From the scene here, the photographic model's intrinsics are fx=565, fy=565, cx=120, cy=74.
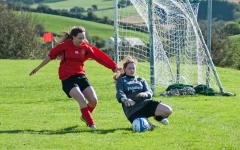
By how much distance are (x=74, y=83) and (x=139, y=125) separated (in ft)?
5.69

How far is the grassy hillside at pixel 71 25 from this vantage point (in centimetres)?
6956

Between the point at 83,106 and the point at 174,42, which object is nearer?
the point at 83,106

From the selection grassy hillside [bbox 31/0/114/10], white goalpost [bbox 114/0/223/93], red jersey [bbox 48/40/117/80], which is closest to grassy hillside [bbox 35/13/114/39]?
grassy hillside [bbox 31/0/114/10]

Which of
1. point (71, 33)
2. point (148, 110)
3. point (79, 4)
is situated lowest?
point (148, 110)

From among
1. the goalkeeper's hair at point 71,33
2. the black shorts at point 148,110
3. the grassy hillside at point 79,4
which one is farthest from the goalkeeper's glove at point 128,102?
the grassy hillside at point 79,4

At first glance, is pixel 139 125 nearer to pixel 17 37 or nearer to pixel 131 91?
pixel 131 91

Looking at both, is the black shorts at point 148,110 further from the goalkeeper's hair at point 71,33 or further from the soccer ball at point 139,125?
the goalkeeper's hair at point 71,33

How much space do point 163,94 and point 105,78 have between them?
6.51 meters

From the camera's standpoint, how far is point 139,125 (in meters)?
10.3

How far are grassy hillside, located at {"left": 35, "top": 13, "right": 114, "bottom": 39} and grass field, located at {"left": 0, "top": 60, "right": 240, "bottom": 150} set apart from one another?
5089 cm

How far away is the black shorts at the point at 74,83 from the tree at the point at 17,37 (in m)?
29.6

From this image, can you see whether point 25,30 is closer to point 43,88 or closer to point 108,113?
point 43,88

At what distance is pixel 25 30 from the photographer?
41938mm

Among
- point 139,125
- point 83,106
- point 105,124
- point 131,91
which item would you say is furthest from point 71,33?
point 139,125
